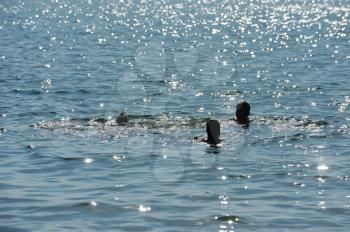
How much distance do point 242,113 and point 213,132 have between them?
11.2ft

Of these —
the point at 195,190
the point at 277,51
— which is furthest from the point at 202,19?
the point at 195,190

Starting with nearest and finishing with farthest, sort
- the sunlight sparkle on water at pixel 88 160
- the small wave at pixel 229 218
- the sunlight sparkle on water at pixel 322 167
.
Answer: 1. the small wave at pixel 229 218
2. the sunlight sparkle on water at pixel 322 167
3. the sunlight sparkle on water at pixel 88 160

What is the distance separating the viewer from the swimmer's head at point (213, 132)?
2244 cm

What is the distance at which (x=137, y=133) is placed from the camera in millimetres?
24375

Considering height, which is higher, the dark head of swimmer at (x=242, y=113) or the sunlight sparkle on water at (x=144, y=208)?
the dark head of swimmer at (x=242, y=113)

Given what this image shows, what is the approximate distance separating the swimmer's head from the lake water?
340 millimetres

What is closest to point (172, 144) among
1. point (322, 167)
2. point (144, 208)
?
point (322, 167)

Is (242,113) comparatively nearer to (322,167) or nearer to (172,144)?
(172,144)

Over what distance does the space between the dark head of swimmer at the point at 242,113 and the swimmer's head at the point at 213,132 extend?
10.3 feet

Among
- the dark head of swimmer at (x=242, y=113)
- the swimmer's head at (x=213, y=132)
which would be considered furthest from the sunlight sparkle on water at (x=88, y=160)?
the dark head of swimmer at (x=242, y=113)

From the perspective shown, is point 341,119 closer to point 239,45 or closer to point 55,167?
point 55,167

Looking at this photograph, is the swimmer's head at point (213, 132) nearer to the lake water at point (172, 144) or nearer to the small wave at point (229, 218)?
the lake water at point (172, 144)

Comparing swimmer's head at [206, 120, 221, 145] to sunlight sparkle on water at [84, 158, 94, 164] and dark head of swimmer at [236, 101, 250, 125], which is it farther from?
sunlight sparkle on water at [84, 158, 94, 164]

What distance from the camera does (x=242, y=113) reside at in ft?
84.4
